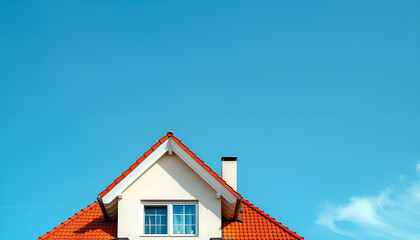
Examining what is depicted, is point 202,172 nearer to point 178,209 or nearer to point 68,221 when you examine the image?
point 178,209

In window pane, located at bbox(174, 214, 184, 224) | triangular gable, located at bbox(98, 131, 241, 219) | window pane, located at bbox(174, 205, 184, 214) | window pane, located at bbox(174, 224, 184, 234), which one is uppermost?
triangular gable, located at bbox(98, 131, 241, 219)

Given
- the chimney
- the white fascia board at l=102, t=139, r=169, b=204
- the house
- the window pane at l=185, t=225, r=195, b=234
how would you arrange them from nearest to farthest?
the white fascia board at l=102, t=139, r=169, b=204
the house
the window pane at l=185, t=225, r=195, b=234
the chimney

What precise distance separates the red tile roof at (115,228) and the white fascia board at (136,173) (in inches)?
73.8

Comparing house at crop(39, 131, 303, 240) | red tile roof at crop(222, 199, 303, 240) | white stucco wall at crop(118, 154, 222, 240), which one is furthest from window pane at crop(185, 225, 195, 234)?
red tile roof at crop(222, 199, 303, 240)

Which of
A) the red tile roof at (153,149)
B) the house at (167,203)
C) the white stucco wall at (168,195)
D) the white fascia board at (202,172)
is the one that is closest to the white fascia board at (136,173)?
the house at (167,203)

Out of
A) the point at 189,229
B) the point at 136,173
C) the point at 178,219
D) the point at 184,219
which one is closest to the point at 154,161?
the point at 136,173

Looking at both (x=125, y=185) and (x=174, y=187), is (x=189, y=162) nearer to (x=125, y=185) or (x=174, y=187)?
(x=174, y=187)

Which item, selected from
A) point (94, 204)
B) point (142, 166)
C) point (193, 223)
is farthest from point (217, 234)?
point (94, 204)

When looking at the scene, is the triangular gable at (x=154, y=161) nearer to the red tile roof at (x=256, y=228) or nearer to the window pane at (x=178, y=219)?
the red tile roof at (x=256, y=228)

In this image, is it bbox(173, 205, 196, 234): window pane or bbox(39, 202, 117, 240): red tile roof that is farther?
bbox(39, 202, 117, 240): red tile roof

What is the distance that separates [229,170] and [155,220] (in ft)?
18.2

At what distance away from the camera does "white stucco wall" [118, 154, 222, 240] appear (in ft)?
90.2

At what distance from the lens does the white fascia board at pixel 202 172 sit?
27594 mm

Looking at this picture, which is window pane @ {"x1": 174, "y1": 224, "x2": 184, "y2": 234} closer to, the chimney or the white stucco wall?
the white stucco wall
